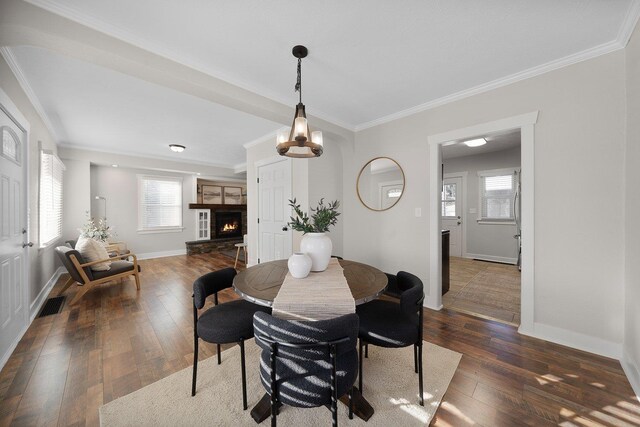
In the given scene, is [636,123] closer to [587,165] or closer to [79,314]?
[587,165]

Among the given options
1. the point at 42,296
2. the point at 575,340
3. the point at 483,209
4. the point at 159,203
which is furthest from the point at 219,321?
the point at 483,209

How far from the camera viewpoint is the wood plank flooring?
9.11ft

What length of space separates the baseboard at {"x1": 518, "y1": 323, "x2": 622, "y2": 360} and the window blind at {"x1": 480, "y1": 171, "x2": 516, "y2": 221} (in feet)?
12.5

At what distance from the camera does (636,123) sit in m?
1.67

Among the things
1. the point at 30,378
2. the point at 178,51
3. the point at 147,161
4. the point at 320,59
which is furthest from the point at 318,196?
the point at 147,161

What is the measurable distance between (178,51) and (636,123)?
3.38 meters

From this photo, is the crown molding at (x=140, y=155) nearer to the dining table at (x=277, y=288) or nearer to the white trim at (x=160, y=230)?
the white trim at (x=160, y=230)

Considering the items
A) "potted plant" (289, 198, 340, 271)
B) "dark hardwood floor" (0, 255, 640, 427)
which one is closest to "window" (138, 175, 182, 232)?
"dark hardwood floor" (0, 255, 640, 427)

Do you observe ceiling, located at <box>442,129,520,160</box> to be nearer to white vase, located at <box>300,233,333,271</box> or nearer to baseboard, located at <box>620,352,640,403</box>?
baseboard, located at <box>620,352,640,403</box>

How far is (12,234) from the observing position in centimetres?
212

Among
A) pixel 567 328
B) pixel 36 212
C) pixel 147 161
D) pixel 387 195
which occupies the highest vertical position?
pixel 147 161

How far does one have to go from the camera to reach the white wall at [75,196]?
15.2 ft

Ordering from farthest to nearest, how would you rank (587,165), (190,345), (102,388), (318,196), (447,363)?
(318,196), (190,345), (587,165), (447,363), (102,388)

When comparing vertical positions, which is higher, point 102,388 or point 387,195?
point 387,195
